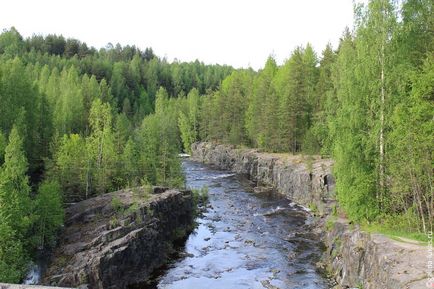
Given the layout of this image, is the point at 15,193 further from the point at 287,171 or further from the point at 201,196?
the point at 287,171

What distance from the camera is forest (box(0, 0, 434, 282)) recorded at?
2917 centimetres

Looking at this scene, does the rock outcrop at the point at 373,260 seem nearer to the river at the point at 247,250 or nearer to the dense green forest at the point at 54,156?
the river at the point at 247,250

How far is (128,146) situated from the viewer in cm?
5178

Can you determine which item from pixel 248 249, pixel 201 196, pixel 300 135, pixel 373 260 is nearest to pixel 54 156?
pixel 201 196

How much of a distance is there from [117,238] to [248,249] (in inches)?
495

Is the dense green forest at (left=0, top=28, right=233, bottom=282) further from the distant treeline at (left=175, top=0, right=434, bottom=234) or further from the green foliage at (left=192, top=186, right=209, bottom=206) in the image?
the distant treeline at (left=175, top=0, right=434, bottom=234)

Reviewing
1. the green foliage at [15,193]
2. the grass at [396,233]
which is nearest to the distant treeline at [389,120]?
the grass at [396,233]

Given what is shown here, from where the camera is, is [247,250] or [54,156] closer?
[247,250]

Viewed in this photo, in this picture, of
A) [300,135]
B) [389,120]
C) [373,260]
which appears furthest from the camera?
[300,135]

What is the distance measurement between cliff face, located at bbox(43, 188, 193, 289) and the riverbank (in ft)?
48.7

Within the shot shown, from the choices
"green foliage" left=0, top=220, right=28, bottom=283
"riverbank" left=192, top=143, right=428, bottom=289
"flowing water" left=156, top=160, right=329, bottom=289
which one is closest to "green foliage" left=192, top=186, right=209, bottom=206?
"flowing water" left=156, top=160, right=329, bottom=289

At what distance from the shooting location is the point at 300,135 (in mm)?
78000

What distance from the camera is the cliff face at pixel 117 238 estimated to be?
3209cm

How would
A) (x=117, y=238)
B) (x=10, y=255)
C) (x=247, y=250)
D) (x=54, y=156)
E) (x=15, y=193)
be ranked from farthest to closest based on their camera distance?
(x=54, y=156) → (x=247, y=250) → (x=117, y=238) → (x=15, y=193) → (x=10, y=255)
